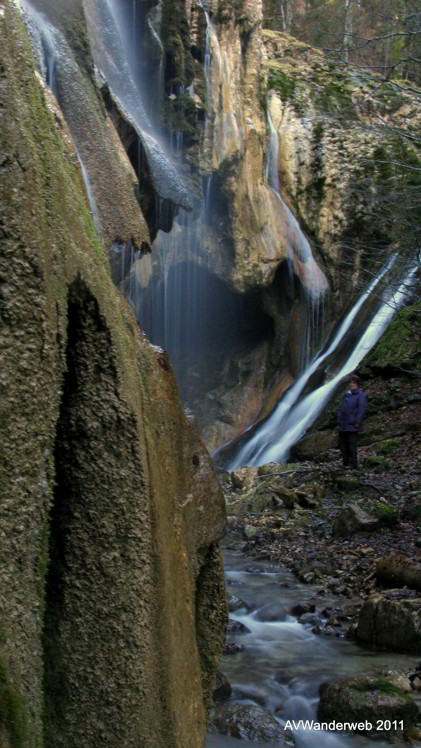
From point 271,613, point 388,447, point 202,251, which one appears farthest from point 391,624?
point 202,251

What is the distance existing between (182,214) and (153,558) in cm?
1747

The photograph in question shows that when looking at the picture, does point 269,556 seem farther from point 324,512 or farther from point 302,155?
point 302,155

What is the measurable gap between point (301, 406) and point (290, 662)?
12149 millimetres

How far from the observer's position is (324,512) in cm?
1177

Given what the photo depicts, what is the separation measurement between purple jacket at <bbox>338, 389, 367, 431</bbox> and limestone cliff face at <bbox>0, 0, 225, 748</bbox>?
1091 centimetres

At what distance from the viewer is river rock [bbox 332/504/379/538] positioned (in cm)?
1023

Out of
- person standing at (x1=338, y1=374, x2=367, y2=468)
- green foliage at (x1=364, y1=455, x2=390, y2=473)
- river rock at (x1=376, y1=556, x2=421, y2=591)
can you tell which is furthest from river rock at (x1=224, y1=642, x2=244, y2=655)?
green foliage at (x1=364, y1=455, x2=390, y2=473)

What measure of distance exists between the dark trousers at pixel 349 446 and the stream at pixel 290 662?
4.91m

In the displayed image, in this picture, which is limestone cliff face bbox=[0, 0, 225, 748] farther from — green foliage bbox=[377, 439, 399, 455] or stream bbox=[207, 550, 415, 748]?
green foliage bbox=[377, 439, 399, 455]

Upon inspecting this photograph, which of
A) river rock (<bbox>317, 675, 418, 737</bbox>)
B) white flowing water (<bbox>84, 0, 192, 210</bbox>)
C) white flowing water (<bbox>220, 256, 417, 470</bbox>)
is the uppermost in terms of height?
white flowing water (<bbox>84, 0, 192, 210</bbox>)

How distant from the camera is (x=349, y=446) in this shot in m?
13.4

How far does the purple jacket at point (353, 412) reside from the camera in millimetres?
13195

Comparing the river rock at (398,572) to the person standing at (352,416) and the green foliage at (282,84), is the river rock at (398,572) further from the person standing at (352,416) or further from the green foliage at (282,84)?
the green foliage at (282,84)

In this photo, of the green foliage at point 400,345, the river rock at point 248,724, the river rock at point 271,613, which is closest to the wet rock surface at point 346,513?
the river rock at point 271,613
